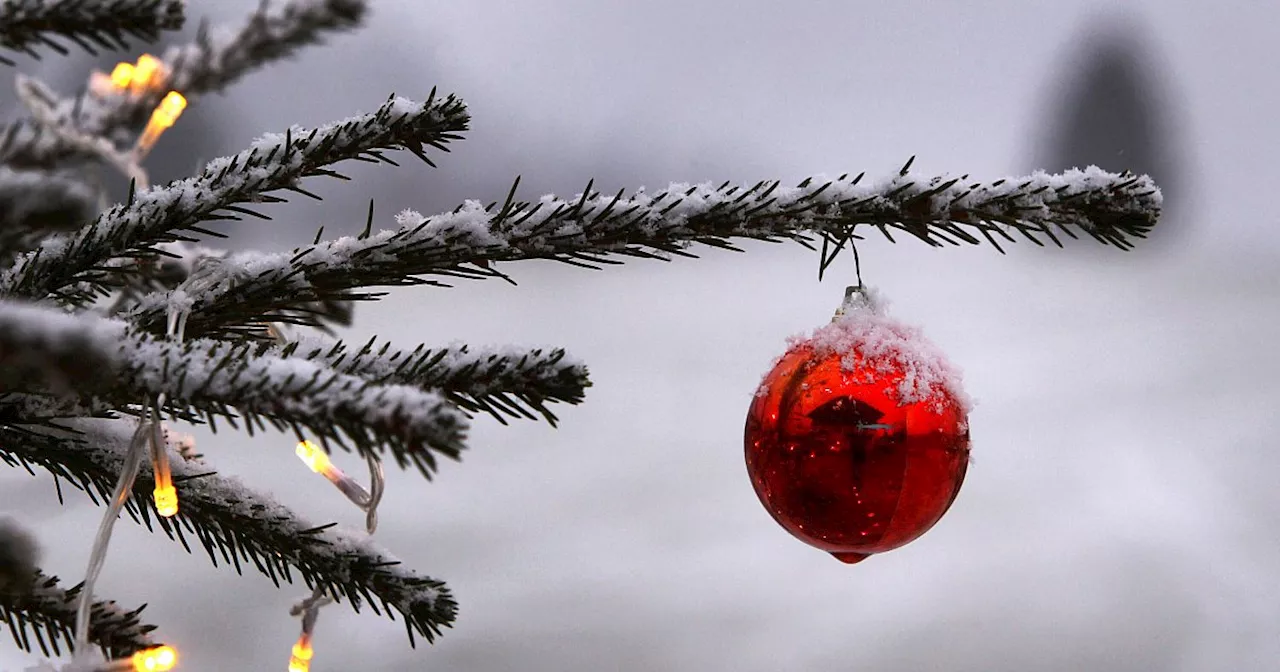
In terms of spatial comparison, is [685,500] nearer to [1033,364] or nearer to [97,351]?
[1033,364]

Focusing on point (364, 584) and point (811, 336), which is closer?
point (364, 584)

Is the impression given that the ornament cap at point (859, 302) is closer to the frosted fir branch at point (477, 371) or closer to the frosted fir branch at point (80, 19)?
the frosted fir branch at point (477, 371)

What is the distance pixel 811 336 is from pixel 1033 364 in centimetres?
326

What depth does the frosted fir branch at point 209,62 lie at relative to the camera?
55 centimetres

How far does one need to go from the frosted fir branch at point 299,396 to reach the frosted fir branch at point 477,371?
0.06 meters

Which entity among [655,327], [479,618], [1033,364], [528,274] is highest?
[528,274]

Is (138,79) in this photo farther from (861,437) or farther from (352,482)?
(861,437)

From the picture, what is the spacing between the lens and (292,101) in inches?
189

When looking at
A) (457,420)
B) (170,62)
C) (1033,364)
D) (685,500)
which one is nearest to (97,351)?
(457,420)

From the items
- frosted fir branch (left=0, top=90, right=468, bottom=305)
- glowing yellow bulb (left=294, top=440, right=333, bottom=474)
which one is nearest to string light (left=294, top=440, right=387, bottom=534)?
glowing yellow bulb (left=294, top=440, right=333, bottom=474)

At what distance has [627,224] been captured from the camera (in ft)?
1.32

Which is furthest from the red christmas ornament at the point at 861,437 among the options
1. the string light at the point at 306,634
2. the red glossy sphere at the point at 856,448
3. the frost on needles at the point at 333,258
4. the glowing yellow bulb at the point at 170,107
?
the glowing yellow bulb at the point at 170,107

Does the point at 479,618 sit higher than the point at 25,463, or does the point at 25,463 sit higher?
the point at 479,618

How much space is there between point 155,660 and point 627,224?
0.22 metres
